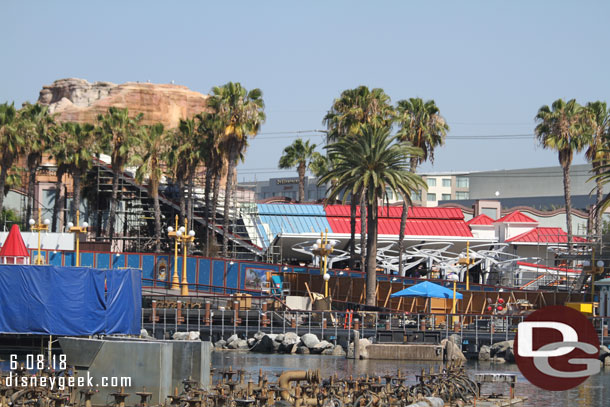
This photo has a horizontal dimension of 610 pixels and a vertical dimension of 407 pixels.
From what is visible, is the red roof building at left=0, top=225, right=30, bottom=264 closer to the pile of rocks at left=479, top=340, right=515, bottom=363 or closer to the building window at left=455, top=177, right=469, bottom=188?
the pile of rocks at left=479, top=340, right=515, bottom=363

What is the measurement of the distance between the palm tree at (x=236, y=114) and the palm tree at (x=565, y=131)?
2006 centimetres

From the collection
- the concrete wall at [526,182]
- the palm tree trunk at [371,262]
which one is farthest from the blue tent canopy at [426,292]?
the concrete wall at [526,182]

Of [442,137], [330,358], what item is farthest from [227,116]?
[330,358]

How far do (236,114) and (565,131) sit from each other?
901 inches

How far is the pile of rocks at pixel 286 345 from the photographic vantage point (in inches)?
1859

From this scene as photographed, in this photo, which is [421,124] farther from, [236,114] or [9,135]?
[9,135]

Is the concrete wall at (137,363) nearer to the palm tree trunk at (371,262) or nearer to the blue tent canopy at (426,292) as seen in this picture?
the blue tent canopy at (426,292)

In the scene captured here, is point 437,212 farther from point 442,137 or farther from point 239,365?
point 239,365

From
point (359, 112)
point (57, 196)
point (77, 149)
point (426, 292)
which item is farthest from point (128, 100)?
point (426, 292)

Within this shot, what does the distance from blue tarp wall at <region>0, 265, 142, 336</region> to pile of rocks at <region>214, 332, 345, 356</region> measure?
8188 millimetres

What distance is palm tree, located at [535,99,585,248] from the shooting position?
236 feet

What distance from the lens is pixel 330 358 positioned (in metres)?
45.1

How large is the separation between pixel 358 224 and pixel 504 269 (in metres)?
14.5

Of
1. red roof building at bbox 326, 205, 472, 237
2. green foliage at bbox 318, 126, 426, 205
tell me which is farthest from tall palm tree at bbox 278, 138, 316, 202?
green foliage at bbox 318, 126, 426, 205
